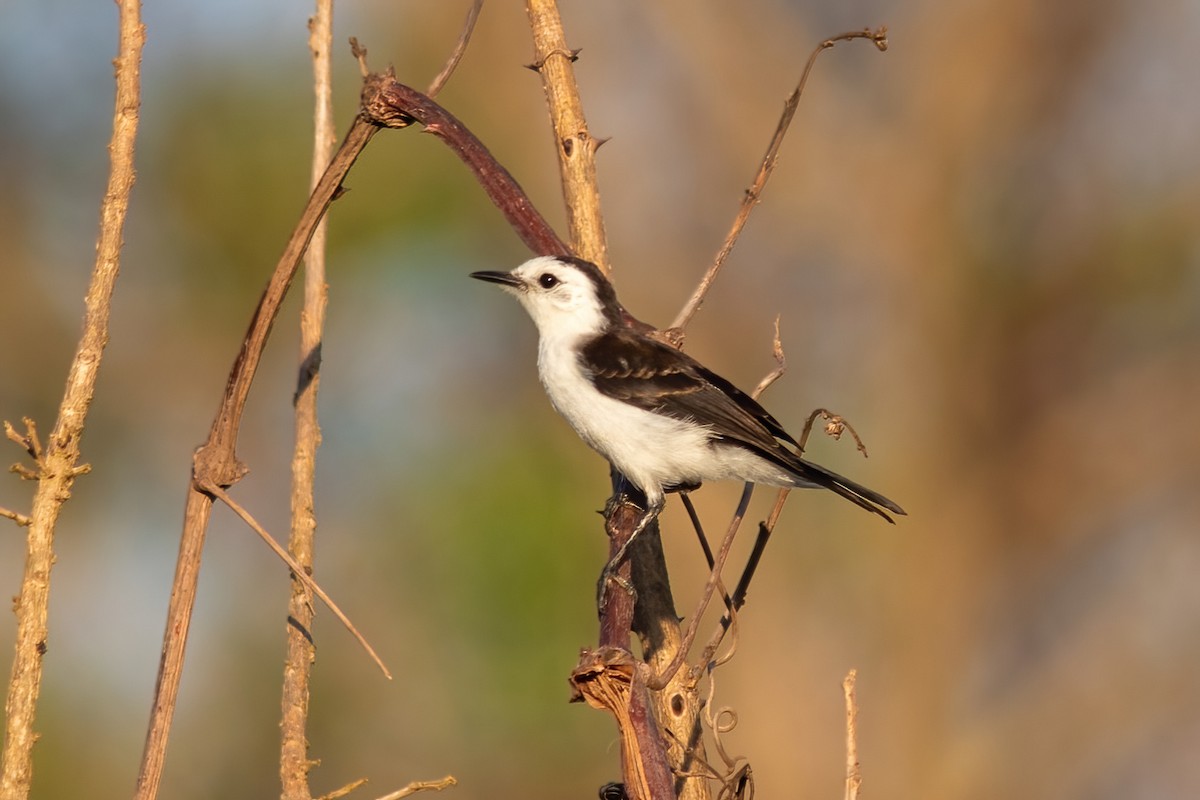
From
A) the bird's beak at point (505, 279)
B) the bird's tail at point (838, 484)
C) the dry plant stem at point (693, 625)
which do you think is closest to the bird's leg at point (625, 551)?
the dry plant stem at point (693, 625)

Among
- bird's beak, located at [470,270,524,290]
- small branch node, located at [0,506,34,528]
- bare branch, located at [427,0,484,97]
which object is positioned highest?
bird's beak, located at [470,270,524,290]

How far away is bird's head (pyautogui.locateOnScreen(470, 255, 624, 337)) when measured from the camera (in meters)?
5.50

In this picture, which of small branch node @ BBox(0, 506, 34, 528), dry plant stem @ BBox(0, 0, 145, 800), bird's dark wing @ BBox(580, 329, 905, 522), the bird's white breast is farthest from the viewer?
bird's dark wing @ BBox(580, 329, 905, 522)

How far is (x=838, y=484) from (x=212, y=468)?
8.93 ft

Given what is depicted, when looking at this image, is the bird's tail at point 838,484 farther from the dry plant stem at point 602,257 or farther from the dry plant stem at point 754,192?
the dry plant stem at point 754,192

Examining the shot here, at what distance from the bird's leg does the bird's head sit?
1075mm

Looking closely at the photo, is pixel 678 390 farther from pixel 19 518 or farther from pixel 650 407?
pixel 19 518

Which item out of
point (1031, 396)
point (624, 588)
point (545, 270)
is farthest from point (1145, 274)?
point (624, 588)

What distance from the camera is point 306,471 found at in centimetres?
327

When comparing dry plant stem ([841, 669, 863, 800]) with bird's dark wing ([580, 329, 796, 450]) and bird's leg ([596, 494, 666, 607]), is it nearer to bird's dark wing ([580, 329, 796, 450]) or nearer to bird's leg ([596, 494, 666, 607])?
bird's leg ([596, 494, 666, 607])

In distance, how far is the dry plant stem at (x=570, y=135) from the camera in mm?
3969

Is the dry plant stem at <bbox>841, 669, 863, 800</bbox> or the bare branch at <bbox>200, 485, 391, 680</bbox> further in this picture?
the dry plant stem at <bbox>841, 669, 863, 800</bbox>

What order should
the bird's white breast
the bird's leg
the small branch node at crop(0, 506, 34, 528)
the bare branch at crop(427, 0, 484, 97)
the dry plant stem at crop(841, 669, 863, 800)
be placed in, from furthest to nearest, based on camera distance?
the bird's white breast, the bare branch at crop(427, 0, 484, 97), the bird's leg, the dry plant stem at crop(841, 669, 863, 800), the small branch node at crop(0, 506, 34, 528)

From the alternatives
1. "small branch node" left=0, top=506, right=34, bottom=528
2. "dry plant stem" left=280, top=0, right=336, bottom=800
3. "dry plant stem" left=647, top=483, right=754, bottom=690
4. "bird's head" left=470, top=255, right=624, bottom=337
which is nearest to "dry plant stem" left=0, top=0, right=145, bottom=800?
"small branch node" left=0, top=506, right=34, bottom=528
